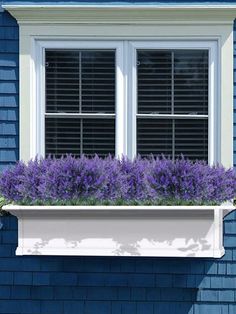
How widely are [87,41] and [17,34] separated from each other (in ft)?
1.88

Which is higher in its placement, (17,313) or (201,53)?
(201,53)

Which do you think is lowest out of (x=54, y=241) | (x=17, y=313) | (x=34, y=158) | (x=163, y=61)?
(x=17, y=313)

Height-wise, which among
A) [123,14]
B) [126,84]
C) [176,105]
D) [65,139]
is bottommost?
[65,139]

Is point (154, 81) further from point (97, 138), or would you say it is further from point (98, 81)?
point (97, 138)

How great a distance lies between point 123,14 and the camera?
5715 millimetres

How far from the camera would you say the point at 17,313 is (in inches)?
234

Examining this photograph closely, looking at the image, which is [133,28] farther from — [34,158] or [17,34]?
[34,158]

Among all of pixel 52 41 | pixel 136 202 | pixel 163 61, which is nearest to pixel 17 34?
pixel 52 41

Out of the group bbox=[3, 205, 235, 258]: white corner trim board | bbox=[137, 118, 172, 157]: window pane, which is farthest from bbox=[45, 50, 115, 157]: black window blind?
bbox=[3, 205, 235, 258]: white corner trim board

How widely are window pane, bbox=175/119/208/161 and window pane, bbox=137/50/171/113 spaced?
181mm

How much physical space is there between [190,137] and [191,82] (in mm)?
450

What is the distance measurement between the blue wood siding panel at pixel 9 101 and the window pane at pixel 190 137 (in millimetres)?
1314

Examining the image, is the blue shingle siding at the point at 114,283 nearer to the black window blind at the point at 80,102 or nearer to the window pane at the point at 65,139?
the window pane at the point at 65,139

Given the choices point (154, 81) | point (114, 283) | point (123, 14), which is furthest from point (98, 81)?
point (114, 283)
